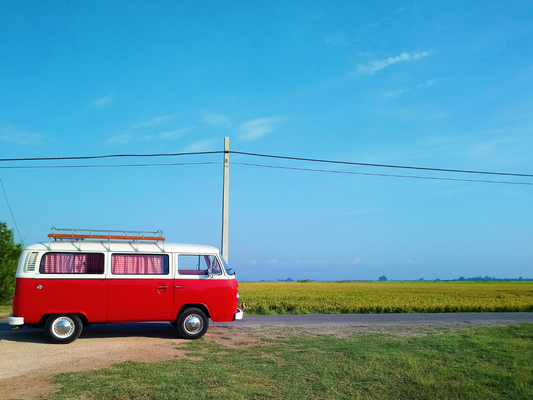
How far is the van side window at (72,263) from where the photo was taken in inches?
470

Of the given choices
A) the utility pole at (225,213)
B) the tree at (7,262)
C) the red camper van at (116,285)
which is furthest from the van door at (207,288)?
the tree at (7,262)

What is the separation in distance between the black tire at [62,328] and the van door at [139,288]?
2.81ft

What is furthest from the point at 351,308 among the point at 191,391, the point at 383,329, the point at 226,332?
the point at 191,391

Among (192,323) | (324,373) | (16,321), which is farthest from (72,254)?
(324,373)

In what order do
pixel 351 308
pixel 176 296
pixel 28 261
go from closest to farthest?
pixel 28 261 → pixel 176 296 → pixel 351 308

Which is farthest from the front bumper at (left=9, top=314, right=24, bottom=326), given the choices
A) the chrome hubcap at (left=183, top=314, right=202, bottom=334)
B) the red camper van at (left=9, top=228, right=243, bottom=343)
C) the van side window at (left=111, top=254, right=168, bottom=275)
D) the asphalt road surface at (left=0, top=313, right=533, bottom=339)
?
the chrome hubcap at (left=183, top=314, right=202, bottom=334)

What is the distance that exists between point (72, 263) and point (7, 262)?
525 inches

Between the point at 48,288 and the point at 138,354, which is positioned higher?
the point at 48,288

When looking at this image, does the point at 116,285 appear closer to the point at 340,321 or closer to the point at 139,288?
the point at 139,288

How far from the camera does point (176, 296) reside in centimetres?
1262

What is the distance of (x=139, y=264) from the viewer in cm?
1258

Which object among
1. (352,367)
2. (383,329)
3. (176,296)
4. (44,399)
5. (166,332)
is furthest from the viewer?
(383,329)

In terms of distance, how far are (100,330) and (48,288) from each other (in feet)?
9.45

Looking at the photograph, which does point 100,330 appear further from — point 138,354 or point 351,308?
point 351,308
